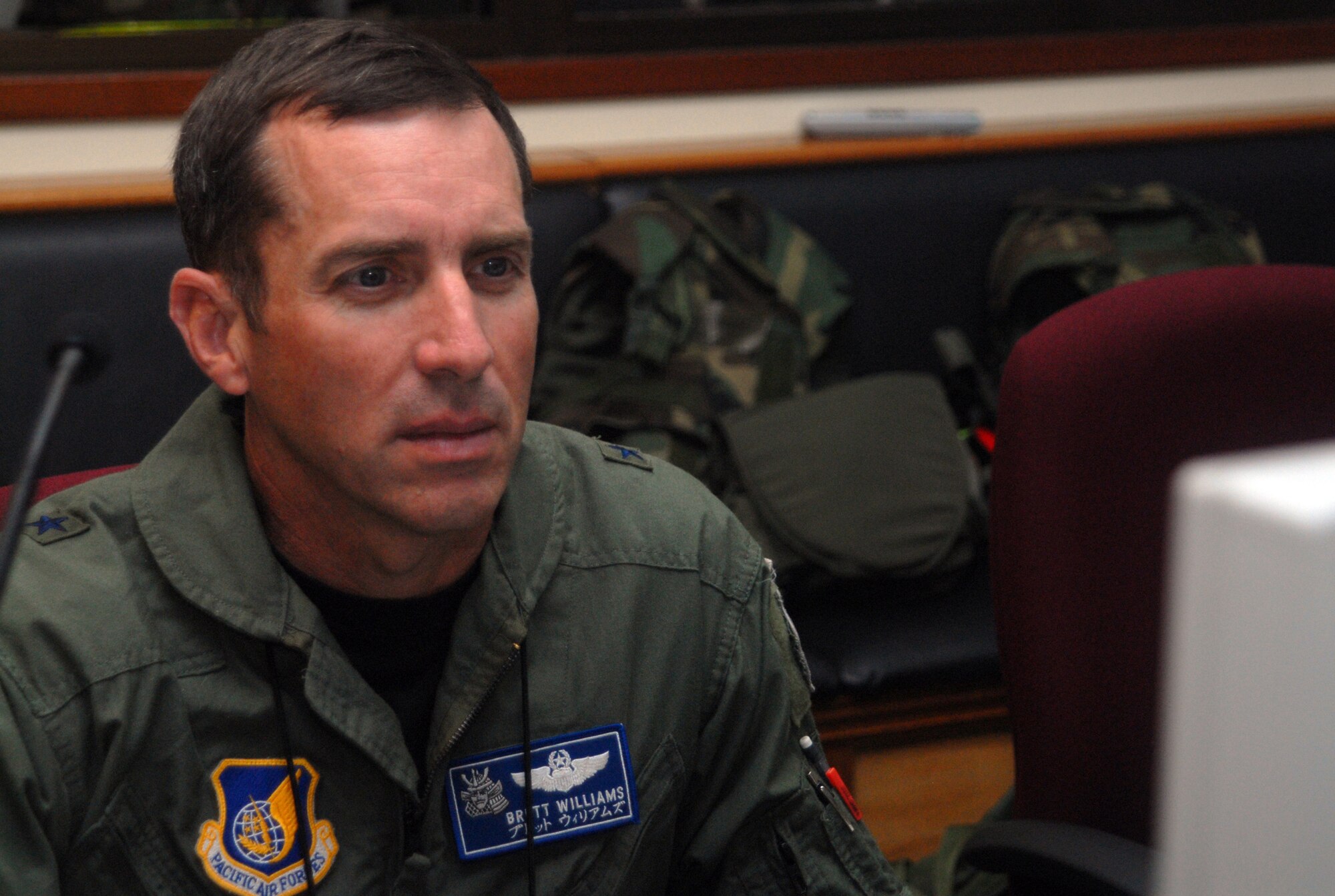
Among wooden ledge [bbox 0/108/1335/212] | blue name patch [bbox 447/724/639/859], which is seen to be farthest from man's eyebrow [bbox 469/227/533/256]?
wooden ledge [bbox 0/108/1335/212]

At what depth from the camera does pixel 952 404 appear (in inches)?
90.2

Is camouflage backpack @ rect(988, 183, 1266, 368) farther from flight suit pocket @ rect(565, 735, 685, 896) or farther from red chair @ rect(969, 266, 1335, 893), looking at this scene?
flight suit pocket @ rect(565, 735, 685, 896)

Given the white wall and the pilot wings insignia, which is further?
the white wall

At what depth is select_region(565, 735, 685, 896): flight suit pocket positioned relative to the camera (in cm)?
103

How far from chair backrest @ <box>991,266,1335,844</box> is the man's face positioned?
429 mm

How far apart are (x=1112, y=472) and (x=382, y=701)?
0.61m

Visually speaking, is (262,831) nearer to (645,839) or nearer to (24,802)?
(24,802)

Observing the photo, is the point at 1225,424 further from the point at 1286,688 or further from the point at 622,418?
the point at 622,418

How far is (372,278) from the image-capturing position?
0.95 metres

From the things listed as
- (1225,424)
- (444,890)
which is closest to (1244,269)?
(1225,424)

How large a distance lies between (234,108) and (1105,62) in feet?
7.26

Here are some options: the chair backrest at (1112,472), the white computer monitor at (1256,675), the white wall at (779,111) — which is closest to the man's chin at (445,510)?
the chair backrest at (1112,472)

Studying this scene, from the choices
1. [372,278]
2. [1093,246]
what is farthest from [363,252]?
[1093,246]

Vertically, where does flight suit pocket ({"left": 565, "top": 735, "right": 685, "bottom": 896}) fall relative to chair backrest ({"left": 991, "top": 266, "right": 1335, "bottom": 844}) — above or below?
below
